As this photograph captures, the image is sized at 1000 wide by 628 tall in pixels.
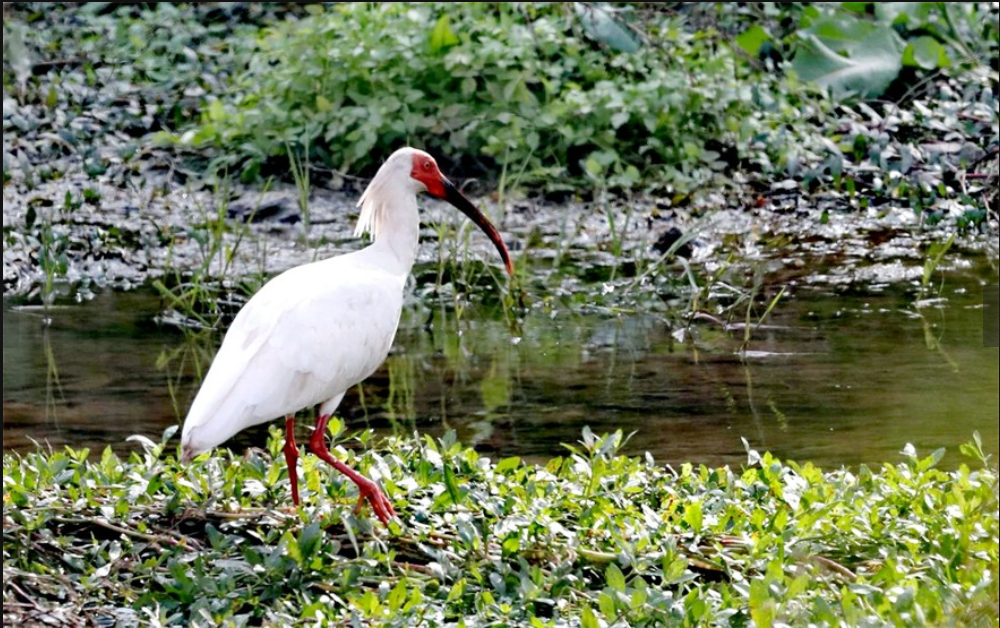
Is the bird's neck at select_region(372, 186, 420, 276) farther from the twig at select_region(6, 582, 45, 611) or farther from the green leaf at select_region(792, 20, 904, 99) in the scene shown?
the green leaf at select_region(792, 20, 904, 99)

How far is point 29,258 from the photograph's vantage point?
9.24 metres

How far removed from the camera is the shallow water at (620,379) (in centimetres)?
645

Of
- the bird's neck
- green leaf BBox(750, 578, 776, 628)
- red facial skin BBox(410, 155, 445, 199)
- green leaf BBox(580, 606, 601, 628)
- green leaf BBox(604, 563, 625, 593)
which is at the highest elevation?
red facial skin BBox(410, 155, 445, 199)

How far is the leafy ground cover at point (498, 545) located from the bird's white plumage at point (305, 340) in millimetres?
271

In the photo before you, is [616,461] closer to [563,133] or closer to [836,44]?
[563,133]

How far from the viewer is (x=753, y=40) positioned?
11.6m

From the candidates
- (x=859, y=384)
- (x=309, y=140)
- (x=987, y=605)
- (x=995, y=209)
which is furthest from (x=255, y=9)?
(x=987, y=605)

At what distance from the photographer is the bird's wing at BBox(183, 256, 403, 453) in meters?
4.73

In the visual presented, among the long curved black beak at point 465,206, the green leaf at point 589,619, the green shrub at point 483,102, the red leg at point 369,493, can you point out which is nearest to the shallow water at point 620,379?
the long curved black beak at point 465,206

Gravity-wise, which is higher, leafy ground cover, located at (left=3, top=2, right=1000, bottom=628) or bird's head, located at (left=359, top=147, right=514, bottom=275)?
bird's head, located at (left=359, top=147, right=514, bottom=275)

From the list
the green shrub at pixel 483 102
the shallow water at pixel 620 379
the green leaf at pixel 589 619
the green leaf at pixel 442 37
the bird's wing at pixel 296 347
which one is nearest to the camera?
the green leaf at pixel 589 619

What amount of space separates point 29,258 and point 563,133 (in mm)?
3072

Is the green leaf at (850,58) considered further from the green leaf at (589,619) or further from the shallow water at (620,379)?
the green leaf at (589,619)

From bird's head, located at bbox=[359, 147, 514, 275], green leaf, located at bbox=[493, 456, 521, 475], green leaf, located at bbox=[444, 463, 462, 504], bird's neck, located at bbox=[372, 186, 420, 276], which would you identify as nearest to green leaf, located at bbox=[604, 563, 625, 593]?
green leaf, located at bbox=[444, 463, 462, 504]
